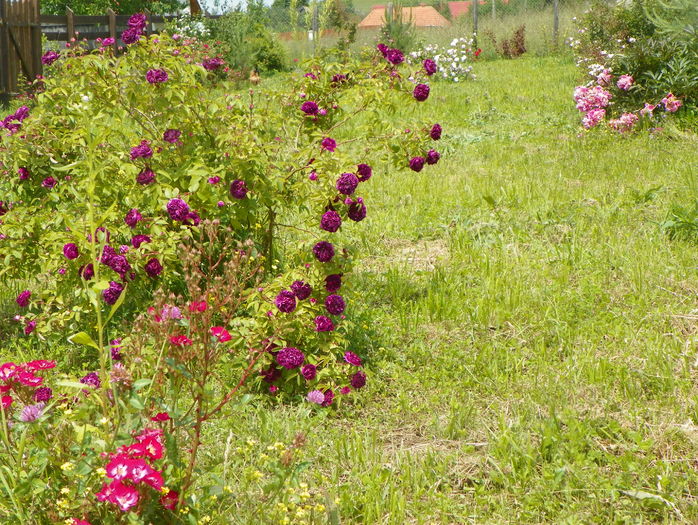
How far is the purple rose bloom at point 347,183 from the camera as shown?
298 centimetres

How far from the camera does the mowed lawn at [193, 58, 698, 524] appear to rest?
244 cm

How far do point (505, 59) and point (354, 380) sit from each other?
645 inches

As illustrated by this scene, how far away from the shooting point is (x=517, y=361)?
326 cm

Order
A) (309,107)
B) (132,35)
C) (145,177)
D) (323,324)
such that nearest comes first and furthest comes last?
(323,324) → (145,177) → (132,35) → (309,107)

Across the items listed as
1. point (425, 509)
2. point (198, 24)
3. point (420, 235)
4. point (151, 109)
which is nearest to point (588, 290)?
point (420, 235)

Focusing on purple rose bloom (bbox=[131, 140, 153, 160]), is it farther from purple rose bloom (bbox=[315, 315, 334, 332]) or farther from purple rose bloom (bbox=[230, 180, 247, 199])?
purple rose bloom (bbox=[315, 315, 334, 332])

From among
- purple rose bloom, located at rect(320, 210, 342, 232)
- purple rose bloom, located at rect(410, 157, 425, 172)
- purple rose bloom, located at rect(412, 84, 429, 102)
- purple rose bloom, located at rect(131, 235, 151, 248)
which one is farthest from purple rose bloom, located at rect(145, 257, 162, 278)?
purple rose bloom, located at rect(412, 84, 429, 102)

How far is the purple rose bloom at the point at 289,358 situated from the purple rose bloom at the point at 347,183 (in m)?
0.70

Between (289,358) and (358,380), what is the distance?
11.9 inches

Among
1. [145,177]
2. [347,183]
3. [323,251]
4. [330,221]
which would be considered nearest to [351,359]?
[323,251]

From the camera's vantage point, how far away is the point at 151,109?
3697 millimetres

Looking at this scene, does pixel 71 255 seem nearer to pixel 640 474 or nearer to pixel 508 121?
pixel 640 474

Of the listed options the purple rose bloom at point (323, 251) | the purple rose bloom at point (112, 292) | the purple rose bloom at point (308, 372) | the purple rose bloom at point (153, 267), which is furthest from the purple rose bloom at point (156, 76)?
the purple rose bloom at point (308, 372)

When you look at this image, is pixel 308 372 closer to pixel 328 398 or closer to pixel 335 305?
pixel 328 398
